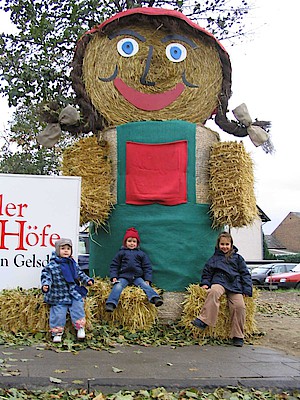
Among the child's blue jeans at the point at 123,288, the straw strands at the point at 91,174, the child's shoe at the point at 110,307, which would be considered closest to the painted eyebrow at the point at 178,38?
the straw strands at the point at 91,174

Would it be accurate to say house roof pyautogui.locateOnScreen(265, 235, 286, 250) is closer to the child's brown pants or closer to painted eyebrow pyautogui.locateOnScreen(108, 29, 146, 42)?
painted eyebrow pyautogui.locateOnScreen(108, 29, 146, 42)

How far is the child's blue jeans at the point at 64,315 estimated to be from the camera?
16.6 feet

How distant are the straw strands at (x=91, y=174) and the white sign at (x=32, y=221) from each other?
0.19 meters

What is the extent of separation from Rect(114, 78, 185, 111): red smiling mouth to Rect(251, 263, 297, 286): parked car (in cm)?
1346

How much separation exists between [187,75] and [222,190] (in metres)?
1.44

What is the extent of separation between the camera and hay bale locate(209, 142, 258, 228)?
5960 mm

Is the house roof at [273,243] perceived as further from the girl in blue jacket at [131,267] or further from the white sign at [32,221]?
the white sign at [32,221]

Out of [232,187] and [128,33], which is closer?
[232,187]

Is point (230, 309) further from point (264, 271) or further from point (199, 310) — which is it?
point (264, 271)

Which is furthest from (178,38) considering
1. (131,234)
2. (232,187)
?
(131,234)

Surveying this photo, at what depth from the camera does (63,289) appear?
521 cm

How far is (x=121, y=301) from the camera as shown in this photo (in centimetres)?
552

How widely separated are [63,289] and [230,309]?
1.69 meters

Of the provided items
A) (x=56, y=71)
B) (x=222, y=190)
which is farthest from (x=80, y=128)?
(x=56, y=71)
